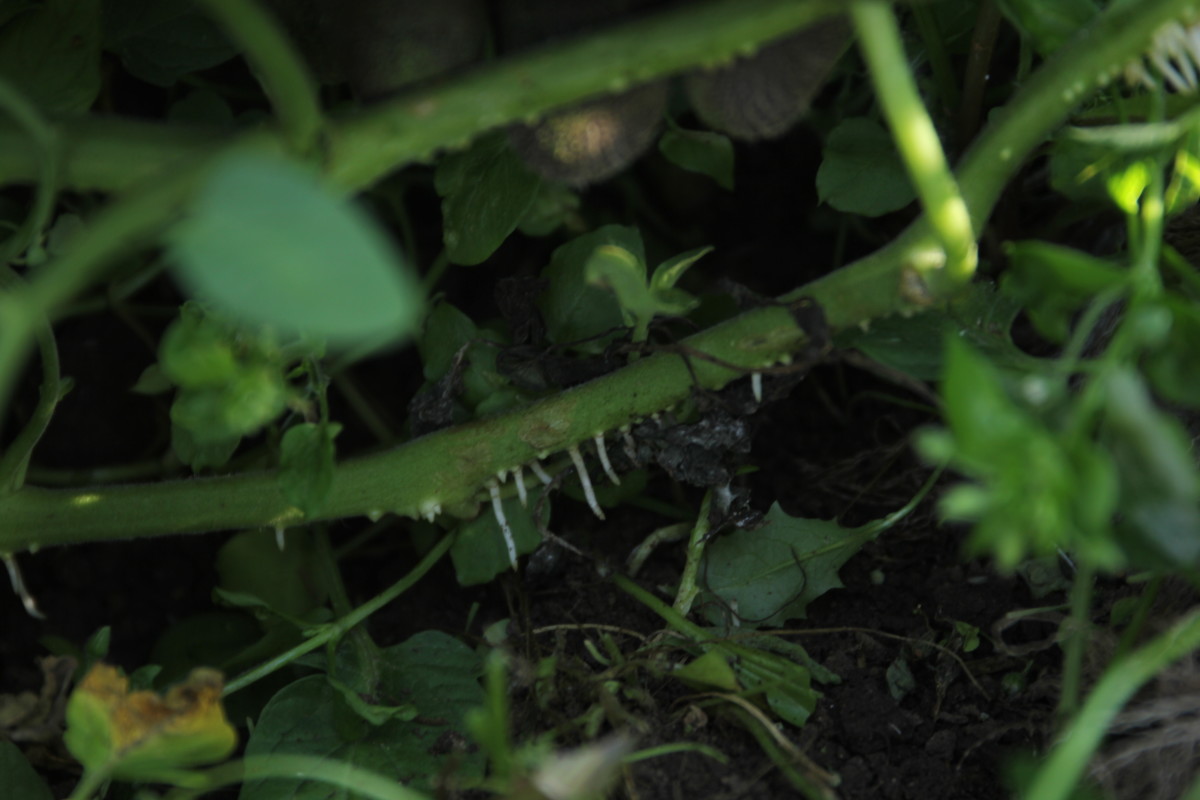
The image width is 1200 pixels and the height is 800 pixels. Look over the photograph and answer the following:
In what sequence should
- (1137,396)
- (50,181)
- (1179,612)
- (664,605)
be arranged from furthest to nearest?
(664,605), (1179,612), (50,181), (1137,396)

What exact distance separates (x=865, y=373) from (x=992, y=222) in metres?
0.24

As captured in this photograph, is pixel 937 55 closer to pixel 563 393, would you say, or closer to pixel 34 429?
pixel 563 393

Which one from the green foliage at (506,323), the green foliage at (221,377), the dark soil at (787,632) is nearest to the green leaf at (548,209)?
the green foliage at (506,323)

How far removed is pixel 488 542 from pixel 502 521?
0.07 metres

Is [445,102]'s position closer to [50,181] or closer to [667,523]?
[50,181]

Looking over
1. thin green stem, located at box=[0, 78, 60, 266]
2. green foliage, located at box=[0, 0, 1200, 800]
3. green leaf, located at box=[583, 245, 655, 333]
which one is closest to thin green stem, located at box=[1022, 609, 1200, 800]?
green foliage, located at box=[0, 0, 1200, 800]

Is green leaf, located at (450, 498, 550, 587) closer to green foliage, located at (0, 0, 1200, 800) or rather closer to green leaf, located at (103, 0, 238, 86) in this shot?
green foliage, located at (0, 0, 1200, 800)

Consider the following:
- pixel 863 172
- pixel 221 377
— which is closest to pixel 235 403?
pixel 221 377

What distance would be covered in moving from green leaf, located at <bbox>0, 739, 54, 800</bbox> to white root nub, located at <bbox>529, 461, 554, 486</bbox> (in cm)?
56

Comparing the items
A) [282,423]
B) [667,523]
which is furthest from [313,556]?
[667,523]

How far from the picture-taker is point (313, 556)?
126cm

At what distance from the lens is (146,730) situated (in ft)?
2.70

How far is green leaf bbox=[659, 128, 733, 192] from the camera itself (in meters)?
1.20

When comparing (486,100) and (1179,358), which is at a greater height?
(486,100)
